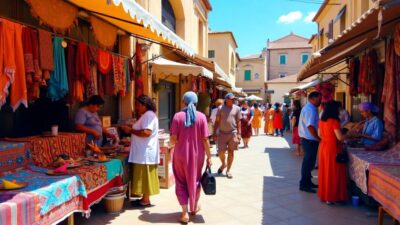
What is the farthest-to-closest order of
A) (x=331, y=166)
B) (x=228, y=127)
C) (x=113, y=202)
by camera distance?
1. (x=228, y=127)
2. (x=331, y=166)
3. (x=113, y=202)

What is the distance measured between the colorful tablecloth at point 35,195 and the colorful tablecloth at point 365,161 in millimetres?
3611

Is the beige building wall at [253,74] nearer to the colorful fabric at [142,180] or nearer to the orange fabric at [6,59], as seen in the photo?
the colorful fabric at [142,180]

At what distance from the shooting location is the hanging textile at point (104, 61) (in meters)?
4.91

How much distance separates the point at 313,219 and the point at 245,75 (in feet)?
127

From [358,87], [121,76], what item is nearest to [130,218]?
[121,76]

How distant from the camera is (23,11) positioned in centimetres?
409

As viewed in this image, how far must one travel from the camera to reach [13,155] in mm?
3387

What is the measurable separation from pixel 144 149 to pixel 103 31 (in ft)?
6.63

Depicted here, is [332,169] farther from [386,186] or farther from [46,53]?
[46,53]

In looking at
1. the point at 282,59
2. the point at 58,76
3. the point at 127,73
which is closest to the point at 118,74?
the point at 127,73

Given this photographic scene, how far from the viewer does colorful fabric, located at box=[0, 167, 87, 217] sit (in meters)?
2.80

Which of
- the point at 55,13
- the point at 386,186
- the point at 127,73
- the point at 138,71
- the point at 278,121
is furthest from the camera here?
the point at 278,121

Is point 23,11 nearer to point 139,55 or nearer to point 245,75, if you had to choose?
point 139,55

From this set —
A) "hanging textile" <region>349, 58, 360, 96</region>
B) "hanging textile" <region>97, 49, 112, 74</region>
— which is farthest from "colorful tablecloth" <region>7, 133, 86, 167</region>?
"hanging textile" <region>349, 58, 360, 96</region>
